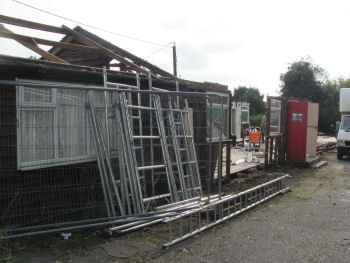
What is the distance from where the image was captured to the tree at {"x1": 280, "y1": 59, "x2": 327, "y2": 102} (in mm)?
32188

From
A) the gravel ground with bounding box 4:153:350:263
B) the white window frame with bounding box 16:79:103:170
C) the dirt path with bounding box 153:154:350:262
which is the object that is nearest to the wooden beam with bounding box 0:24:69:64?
the white window frame with bounding box 16:79:103:170

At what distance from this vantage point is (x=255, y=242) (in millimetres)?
4512

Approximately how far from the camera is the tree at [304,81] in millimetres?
32188

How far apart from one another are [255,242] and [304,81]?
30791 mm

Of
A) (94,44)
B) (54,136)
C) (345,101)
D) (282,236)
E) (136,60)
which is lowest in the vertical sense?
(282,236)

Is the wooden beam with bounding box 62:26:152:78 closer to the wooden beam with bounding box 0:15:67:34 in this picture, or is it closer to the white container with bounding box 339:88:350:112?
the wooden beam with bounding box 0:15:67:34

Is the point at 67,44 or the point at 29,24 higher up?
the point at 29,24

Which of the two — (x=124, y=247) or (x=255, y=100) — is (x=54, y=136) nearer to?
(x=124, y=247)

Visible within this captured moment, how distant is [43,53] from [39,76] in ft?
2.50

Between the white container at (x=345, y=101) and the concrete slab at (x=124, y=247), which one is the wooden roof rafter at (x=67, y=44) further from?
the white container at (x=345, y=101)

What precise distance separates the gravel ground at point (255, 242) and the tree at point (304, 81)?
28165 mm

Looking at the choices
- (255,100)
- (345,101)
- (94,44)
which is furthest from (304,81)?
(94,44)

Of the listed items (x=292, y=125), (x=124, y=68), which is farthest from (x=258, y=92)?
(x=124, y=68)

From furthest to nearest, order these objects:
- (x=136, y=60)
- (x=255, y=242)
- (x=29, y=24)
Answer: (x=136, y=60) → (x=29, y=24) → (x=255, y=242)
